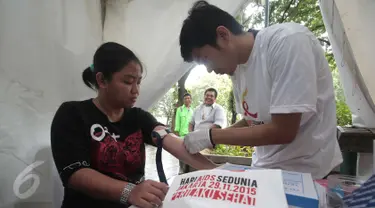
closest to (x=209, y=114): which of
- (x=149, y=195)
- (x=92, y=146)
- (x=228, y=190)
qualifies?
(x=92, y=146)

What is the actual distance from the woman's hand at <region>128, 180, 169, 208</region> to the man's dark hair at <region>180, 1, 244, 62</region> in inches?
21.0

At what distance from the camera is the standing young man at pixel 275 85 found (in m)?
0.85

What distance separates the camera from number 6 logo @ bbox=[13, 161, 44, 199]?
105cm

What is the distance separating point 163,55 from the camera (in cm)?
175

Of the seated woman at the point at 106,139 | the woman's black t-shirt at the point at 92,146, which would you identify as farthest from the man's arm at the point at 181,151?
the woman's black t-shirt at the point at 92,146

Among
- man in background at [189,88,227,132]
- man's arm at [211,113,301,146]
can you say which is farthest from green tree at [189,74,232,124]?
man's arm at [211,113,301,146]

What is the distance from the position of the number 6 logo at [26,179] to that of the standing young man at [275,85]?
27.0 inches

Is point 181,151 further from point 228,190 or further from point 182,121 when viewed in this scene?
point 182,121

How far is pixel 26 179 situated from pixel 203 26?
934mm

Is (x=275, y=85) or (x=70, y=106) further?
(x=70, y=106)

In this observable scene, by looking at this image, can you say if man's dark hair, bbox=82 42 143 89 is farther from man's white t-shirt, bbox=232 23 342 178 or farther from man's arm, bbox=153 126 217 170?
man's white t-shirt, bbox=232 23 342 178

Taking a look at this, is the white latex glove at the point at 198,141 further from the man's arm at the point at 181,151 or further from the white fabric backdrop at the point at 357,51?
the white fabric backdrop at the point at 357,51

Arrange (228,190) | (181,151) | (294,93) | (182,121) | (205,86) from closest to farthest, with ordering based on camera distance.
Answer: (228,190)
(294,93)
(181,151)
(182,121)
(205,86)

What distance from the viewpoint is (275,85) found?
900mm
